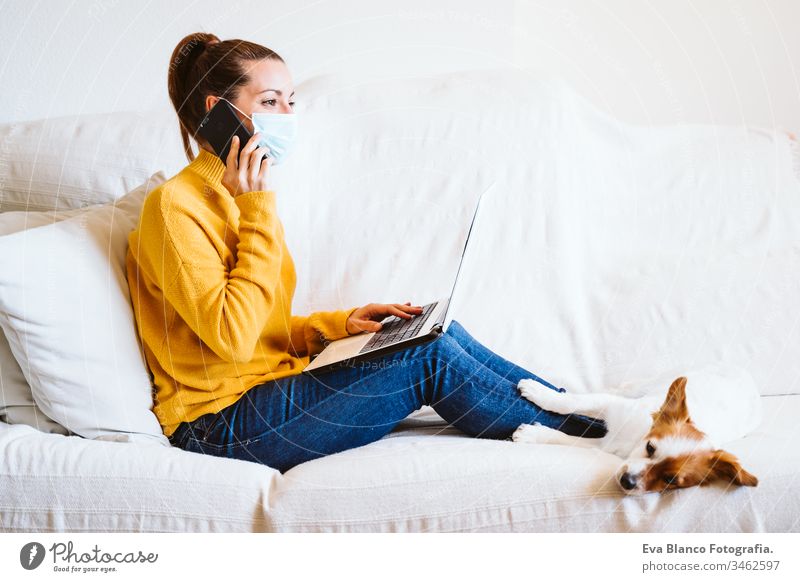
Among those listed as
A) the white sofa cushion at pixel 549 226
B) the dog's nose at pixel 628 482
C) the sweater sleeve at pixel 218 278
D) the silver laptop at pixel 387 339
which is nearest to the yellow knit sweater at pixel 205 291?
the sweater sleeve at pixel 218 278

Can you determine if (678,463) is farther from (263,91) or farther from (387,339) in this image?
(263,91)

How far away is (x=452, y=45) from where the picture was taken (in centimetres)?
214

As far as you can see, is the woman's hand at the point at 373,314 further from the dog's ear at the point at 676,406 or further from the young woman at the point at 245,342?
the dog's ear at the point at 676,406

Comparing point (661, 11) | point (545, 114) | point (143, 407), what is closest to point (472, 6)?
point (545, 114)

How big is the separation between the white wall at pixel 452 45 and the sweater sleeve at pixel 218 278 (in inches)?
34.5

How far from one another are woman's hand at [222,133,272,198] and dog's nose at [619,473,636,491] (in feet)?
2.57

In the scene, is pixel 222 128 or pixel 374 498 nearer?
pixel 374 498

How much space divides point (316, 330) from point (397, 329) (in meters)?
0.23

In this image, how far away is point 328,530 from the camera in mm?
1227

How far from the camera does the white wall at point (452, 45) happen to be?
1978 mm

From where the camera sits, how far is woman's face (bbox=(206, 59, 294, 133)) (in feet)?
4.61
